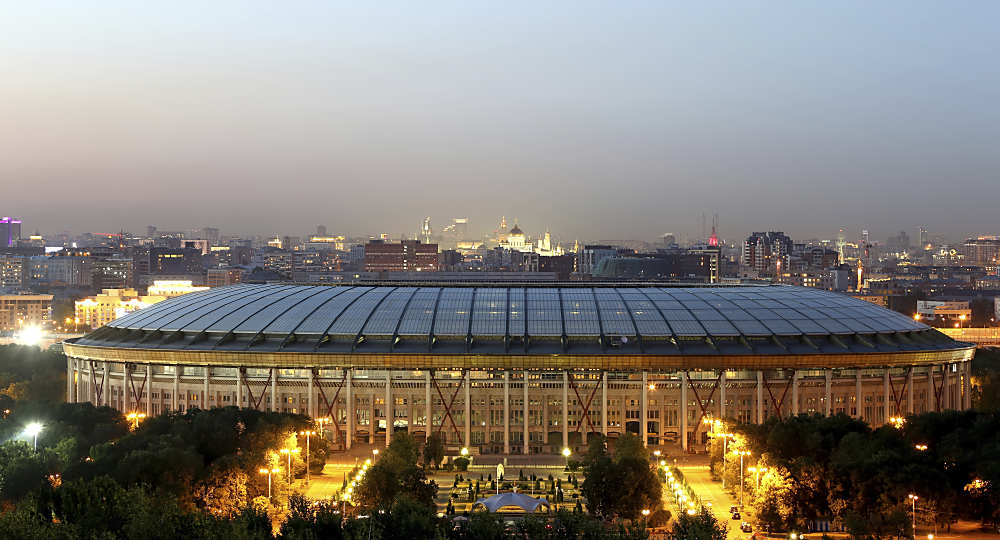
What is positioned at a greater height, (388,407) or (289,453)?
(388,407)

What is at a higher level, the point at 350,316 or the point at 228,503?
the point at 350,316

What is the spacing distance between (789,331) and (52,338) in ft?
471

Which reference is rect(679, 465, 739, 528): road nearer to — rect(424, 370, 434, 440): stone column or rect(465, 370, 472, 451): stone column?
rect(465, 370, 472, 451): stone column

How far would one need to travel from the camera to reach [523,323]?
303ft

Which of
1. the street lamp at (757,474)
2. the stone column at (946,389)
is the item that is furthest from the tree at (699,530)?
the stone column at (946,389)

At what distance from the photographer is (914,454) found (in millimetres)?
66812

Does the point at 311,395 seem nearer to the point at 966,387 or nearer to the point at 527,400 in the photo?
the point at 527,400

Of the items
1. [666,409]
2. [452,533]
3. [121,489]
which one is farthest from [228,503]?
[666,409]

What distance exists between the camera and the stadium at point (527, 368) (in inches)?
3506

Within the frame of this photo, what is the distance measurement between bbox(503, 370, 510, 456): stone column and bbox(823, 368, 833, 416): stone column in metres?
24.5

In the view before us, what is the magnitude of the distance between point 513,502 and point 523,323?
29429 millimetres

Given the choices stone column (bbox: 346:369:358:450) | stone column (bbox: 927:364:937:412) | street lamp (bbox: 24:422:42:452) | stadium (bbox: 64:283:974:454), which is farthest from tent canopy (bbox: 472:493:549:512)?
stone column (bbox: 927:364:937:412)

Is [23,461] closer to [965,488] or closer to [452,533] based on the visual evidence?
[452,533]

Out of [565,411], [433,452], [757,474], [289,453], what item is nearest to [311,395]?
[433,452]
